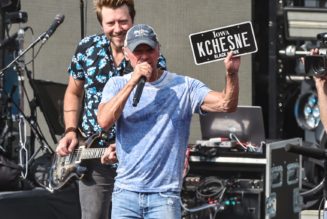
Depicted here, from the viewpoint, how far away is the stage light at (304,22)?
27.7 ft

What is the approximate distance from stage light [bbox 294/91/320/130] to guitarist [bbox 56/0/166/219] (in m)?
3.15

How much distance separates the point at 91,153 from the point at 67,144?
0.58 feet

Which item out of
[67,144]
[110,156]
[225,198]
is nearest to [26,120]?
[225,198]

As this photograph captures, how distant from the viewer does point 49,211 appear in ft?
24.8

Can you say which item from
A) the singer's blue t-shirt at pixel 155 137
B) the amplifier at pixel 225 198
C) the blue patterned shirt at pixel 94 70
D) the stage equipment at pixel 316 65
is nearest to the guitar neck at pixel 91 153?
the blue patterned shirt at pixel 94 70

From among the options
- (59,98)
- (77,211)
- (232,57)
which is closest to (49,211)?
(77,211)

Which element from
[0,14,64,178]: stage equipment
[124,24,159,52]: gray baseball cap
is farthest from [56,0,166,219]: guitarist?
[0,14,64,178]: stage equipment

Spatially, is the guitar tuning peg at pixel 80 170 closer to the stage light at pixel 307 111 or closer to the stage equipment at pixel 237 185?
the stage equipment at pixel 237 185

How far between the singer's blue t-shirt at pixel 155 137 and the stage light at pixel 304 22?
141 inches

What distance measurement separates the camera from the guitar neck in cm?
581

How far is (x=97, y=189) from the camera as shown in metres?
5.79

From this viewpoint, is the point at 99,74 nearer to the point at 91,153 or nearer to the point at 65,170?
the point at 91,153

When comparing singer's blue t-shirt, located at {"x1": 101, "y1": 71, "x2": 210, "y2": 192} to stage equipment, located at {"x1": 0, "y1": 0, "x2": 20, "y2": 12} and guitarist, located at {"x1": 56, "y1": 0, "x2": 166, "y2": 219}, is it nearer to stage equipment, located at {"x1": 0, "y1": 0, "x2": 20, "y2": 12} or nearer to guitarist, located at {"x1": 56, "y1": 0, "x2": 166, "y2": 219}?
guitarist, located at {"x1": 56, "y1": 0, "x2": 166, "y2": 219}

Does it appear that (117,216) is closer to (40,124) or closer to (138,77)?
(138,77)
